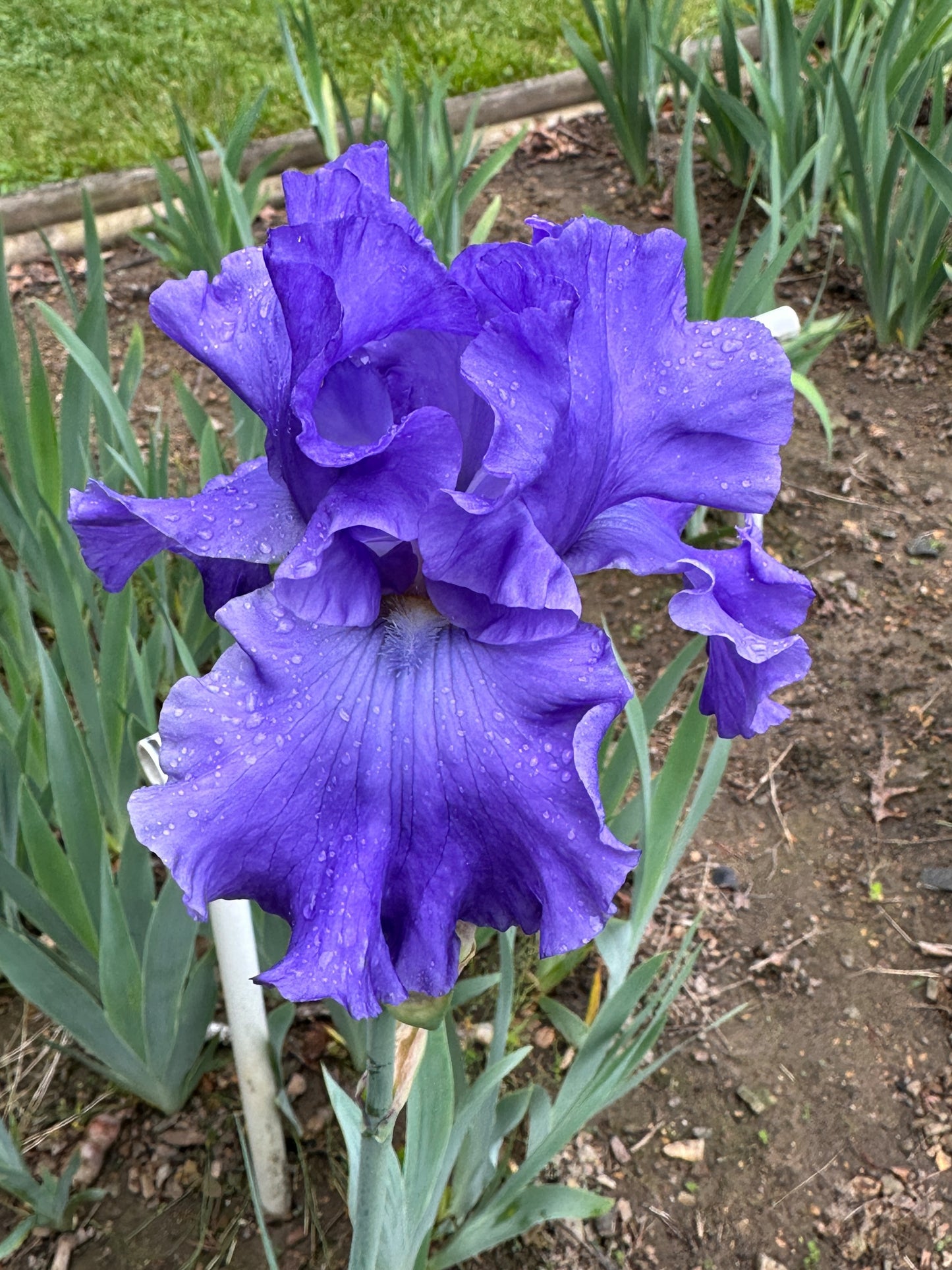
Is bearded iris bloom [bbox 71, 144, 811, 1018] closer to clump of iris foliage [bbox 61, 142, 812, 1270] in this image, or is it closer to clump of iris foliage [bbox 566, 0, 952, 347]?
clump of iris foliage [bbox 61, 142, 812, 1270]

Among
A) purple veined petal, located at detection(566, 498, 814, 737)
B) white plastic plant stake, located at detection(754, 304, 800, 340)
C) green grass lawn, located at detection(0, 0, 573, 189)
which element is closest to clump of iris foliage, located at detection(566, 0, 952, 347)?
white plastic plant stake, located at detection(754, 304, 800, 340)

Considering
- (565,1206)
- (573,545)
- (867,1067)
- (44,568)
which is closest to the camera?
(573,545)

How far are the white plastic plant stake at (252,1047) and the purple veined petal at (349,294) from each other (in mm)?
458

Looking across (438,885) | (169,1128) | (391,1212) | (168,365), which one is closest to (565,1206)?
(391,1212)

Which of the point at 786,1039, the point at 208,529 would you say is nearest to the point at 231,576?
the point at 208,529

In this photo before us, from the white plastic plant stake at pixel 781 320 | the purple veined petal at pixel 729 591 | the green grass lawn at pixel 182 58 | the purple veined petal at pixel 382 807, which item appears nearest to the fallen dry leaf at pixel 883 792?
the white plastic plant stake at pixel 781 320

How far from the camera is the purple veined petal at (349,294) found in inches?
24.0

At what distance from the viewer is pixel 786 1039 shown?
1582 mm

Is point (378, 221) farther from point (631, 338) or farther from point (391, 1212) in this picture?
point (391, 1212)

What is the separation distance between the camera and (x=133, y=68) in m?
3.67

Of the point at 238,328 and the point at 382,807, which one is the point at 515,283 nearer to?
the point at 238,328

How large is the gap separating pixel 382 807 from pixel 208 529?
0.20 metres

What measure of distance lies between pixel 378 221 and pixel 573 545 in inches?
9.2

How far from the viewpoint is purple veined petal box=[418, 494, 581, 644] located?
2.01ft
